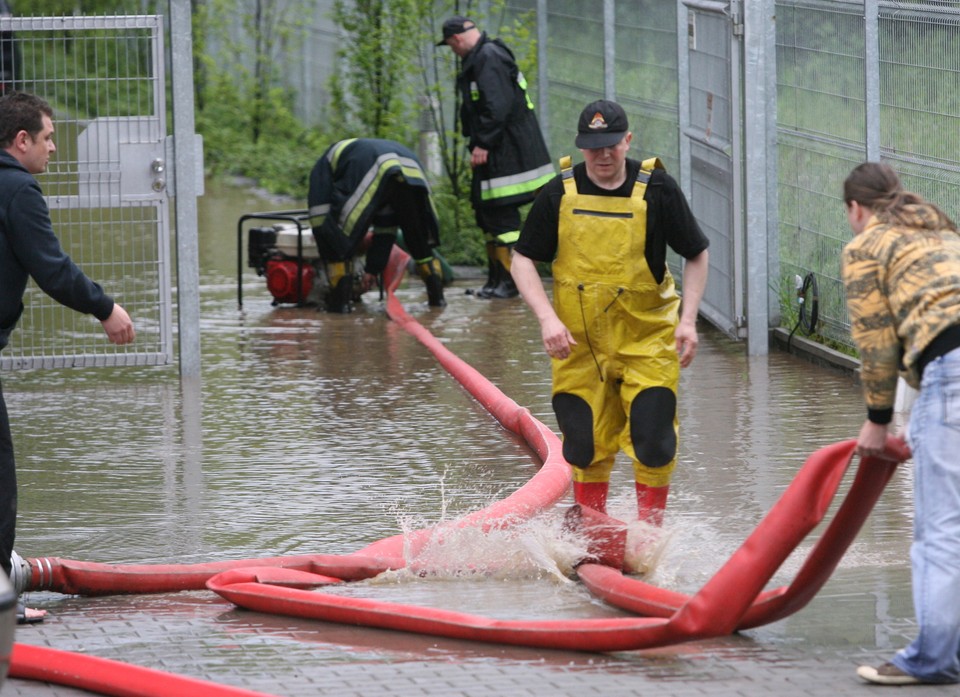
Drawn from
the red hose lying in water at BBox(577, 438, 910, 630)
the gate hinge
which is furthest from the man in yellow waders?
the gate hinge

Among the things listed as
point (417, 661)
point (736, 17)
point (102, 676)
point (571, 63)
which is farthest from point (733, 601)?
point (571, 63)

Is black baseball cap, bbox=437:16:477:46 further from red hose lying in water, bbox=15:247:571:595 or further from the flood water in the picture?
red hose lying in water, bbox=15:247:571:595

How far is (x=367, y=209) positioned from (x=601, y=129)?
270 inches

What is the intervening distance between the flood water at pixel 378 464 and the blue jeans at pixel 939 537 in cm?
43

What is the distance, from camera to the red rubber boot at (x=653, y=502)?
6516mm

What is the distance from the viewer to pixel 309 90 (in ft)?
88.2

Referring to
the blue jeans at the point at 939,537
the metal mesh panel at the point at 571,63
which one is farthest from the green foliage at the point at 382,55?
the blue jeans at the point at 939,537

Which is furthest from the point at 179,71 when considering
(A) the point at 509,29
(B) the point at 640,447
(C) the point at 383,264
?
(A) the point at 509,29

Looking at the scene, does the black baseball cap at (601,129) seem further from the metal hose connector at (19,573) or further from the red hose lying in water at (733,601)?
the metal hose connector at (19,573)

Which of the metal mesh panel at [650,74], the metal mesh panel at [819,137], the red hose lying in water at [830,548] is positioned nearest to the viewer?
the red hose lying in water at [830,548]

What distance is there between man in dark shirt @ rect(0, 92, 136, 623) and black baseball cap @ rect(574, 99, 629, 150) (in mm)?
1823

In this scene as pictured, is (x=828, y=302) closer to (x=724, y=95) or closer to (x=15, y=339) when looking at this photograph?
(x=724, y=95)

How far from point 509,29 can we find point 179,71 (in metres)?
7.08

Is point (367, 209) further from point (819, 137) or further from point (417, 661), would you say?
point (417, 661)
